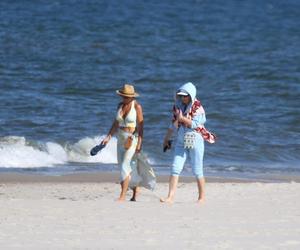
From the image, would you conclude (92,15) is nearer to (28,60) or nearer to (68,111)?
(28,60)

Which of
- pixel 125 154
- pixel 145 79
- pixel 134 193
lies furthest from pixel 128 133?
pixel 145 79

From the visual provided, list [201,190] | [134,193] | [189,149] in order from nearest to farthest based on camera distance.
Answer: [189,149]
[201,190]
[134,193]

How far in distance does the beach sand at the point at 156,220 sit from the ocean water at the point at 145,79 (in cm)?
284

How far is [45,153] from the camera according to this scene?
1834 centimetres

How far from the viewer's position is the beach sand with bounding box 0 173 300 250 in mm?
9969

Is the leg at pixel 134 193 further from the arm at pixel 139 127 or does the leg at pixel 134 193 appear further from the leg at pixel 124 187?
the arm at pixel 139 127

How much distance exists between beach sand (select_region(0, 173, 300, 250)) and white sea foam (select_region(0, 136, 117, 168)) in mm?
2983

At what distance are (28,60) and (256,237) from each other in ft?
76.1

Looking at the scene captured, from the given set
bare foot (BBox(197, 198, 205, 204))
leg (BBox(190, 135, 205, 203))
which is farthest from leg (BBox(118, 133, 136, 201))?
bare foot (BBox(197, 198, 205, 204))

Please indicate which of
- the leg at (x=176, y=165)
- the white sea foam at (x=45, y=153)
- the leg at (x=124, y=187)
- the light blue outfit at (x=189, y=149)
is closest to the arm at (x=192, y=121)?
the light blue outfit at (x=189, y=149)

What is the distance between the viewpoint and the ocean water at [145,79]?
61.0ft

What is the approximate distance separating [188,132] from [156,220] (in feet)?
5.85

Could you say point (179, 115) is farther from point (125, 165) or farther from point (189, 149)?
point (125, 165)

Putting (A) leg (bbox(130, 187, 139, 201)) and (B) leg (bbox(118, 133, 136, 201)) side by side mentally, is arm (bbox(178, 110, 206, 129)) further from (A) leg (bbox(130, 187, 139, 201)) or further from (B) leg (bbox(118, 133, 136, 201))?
(A) leg (bbox(130, 187, 139, 201))
